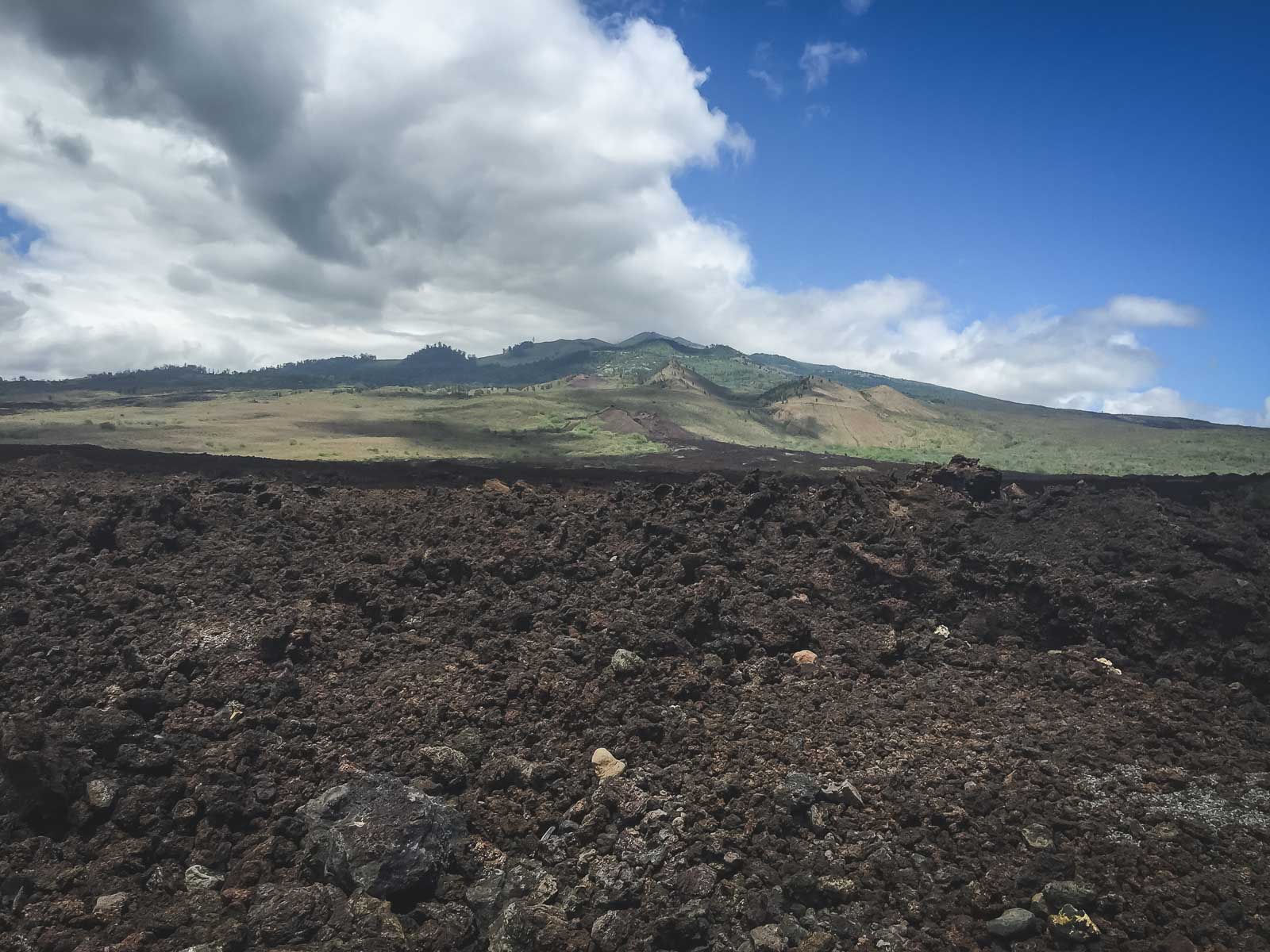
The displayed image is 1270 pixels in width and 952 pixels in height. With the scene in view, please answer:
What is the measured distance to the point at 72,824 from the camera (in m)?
7.01

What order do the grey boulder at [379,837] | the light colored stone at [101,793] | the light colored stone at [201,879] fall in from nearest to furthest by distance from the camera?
1. the grey boulder at [379,837]
2. the light colored stone at [201,879]
3. the light colored stone at [101,793]

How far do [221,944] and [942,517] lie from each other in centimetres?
1625

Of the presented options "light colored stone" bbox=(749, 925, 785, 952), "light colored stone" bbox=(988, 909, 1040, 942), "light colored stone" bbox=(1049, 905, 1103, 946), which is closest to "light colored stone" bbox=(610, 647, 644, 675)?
"light colored stone" bbox=(749, 925, 785, 952)

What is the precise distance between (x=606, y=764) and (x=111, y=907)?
4.79 meters

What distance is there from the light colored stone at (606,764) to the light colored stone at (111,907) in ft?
14.8

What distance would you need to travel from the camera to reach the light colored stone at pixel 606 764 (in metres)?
8.16

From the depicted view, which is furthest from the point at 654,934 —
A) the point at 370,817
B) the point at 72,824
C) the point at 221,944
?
the point at 72,824

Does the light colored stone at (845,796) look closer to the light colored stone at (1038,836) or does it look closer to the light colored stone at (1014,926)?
the light colored stone at (1038,836)

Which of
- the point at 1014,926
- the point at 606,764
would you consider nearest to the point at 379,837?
the point at 606,764

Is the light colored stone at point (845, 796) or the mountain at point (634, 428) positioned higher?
the mountain at point (634, 428)

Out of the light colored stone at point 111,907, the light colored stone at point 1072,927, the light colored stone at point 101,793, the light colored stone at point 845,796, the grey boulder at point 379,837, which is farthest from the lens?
the light colored stone at point 845,796

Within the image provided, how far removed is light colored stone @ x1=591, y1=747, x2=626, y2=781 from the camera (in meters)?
8.16

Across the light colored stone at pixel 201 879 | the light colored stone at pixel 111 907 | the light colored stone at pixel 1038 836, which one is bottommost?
the light colored stone at pixel 201 879

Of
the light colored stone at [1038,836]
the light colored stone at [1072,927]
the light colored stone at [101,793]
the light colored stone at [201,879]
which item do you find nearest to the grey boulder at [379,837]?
the light colored stone at [201,879]
